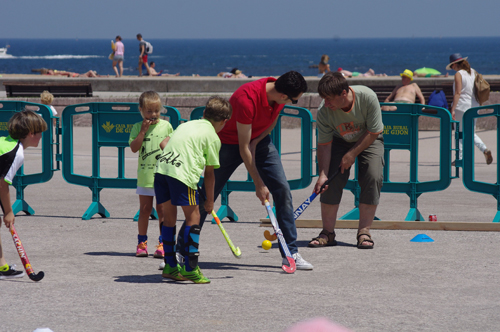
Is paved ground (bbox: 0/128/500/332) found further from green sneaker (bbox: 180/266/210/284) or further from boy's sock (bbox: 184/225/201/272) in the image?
boy's sock (bbox: 184/225/201/272)

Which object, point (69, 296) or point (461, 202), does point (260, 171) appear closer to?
point (69, 296)

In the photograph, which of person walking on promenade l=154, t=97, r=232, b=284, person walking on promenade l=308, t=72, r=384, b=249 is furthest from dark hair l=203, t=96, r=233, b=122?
person walking on promenade l=308, t=72, r=384, b=249

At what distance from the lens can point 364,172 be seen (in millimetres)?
6207

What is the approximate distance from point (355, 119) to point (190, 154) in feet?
6.01

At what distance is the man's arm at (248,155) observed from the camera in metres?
5.17

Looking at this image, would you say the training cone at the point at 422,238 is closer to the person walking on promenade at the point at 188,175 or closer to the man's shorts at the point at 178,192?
the person walking on promenade at the point at 188,175

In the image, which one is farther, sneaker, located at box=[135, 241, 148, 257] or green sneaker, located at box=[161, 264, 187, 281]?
sneaker, located at box=[135, 241, 148, 257]

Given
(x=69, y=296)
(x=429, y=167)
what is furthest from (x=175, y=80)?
(x=69, y=296)

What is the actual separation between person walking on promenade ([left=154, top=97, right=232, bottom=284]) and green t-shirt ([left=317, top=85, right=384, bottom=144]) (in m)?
1.42

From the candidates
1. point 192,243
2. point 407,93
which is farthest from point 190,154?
point 407,93

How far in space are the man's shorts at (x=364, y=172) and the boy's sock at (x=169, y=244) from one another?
1833 millimetres

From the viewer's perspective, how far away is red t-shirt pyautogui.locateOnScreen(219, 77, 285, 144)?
16.8 ft

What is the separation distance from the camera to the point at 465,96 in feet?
33.2

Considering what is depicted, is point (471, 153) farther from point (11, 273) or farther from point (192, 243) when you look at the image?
point (11, 273)
